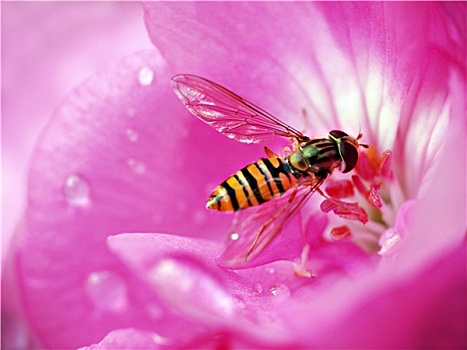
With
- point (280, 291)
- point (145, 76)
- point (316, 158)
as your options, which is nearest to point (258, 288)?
point (280, 291)

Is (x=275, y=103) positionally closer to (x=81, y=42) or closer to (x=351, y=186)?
(x=351, y=186)

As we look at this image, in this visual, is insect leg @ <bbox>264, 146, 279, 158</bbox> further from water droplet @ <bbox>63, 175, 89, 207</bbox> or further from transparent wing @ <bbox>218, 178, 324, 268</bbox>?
water droplet @ <bbox>63, 175, 89, 207</bbox>

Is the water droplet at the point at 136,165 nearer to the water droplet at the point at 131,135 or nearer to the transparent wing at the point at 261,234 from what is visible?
the water droplet at the point at 131,135

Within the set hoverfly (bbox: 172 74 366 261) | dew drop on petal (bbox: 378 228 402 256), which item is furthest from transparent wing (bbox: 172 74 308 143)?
dew drop on petal (bbox: 378 228 402 256)

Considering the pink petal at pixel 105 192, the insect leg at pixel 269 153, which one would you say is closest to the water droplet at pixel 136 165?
the pink petal at pixel 105 192

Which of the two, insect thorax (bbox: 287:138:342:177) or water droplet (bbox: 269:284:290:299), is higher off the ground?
insect thorax (bbox: 287:138:342:177)

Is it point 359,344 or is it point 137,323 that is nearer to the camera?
point 359,344

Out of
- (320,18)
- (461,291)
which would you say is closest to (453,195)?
(461,291)
